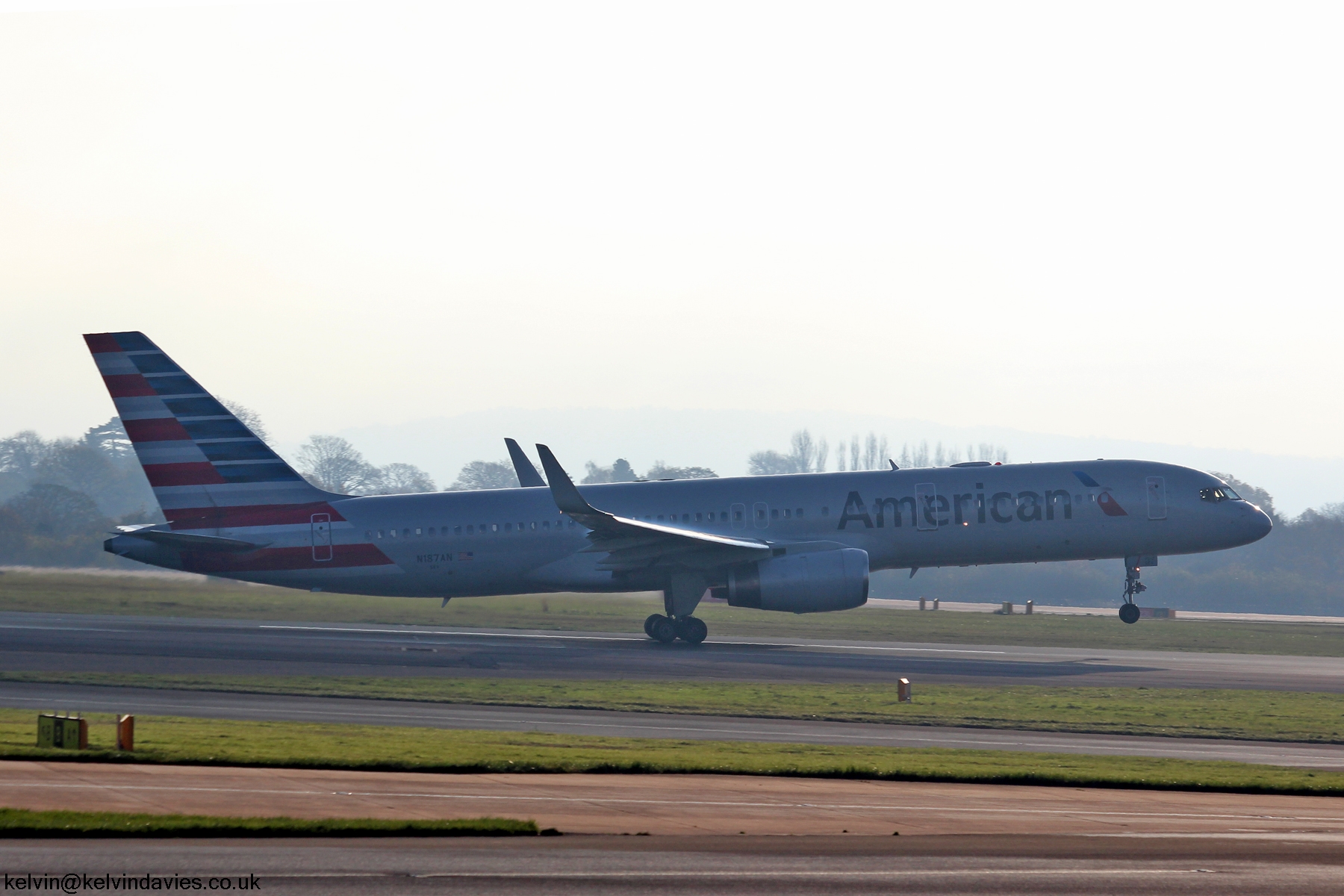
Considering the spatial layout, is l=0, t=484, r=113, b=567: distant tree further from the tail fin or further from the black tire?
the black tire

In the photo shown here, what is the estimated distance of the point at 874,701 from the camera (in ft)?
92.7

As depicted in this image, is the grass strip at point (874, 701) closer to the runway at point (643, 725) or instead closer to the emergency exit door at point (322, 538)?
the runway at point (643, 725)

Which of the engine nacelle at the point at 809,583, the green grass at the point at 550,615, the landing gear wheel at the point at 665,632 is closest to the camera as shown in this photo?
the engine nacelle at the point at 809,583

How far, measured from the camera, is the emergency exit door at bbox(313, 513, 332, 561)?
39594mm

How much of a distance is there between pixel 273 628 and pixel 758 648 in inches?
665

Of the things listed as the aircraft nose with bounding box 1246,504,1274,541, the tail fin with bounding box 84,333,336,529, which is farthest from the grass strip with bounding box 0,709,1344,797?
the aircraft nose with bounding box 1246,504,1274,541

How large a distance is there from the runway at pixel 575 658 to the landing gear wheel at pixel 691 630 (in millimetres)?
531

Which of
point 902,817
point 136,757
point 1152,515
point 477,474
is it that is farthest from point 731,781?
point 477,474

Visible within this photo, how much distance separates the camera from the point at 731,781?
17469 mm

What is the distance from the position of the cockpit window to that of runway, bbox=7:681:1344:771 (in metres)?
17.9

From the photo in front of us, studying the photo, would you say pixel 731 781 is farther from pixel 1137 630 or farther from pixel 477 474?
pixel 477 474

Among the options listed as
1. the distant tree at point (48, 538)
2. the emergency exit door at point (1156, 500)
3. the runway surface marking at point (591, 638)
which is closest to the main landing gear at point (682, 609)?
the runway surface marking at point (591, 638)

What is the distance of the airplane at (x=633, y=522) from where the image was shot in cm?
3897

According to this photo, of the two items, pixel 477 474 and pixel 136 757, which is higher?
pixel 477 474
